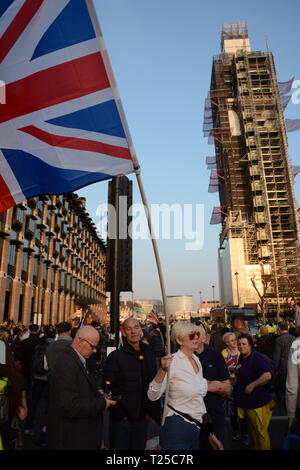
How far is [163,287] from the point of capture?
3.20 meters

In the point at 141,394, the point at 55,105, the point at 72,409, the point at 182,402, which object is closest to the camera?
the point at 72,409

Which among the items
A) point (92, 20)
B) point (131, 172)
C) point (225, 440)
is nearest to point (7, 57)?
point (92, 20)

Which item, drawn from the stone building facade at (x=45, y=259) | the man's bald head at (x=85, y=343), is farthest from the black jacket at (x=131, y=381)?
the stone building facade at (x=45, y=259)

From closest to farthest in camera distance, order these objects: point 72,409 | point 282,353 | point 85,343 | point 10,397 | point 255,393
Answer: point 72,409, point 85,343, point 10,397, point 255,393, point 282,353

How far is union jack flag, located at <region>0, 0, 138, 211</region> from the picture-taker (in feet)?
13.0

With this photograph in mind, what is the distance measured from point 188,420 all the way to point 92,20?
434 centimetres

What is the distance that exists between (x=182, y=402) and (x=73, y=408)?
1.09 meters

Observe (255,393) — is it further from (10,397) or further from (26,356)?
(26,356)

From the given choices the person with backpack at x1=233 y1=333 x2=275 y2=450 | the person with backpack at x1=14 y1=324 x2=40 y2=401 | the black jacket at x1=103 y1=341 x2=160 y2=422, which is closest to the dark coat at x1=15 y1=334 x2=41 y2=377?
the person with backpack at x1=14 y1=324 x2=40 y2=401

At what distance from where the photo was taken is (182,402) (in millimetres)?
3383

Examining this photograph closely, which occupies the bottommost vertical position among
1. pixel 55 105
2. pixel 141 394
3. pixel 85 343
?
pixel 141 394

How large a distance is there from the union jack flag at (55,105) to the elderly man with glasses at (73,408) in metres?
2.04

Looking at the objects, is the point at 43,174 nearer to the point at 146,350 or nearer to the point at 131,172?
the point at 131,172

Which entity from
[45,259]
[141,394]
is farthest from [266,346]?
[45,259]
